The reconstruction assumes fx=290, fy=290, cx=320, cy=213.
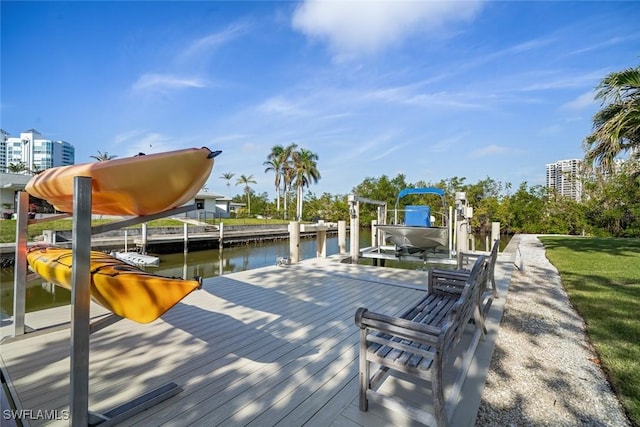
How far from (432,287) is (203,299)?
307cm

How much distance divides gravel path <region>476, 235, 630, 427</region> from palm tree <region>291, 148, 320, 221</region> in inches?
1239

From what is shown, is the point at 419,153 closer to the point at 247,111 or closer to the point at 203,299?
the point at 247,111

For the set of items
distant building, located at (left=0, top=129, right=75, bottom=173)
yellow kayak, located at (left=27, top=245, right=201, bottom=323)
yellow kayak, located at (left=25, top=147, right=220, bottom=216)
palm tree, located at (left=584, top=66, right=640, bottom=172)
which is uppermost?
distant building, located at (left=0, top=129, right=75, bottom=173)

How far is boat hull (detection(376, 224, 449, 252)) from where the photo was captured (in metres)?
7.42

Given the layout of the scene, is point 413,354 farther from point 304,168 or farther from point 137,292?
point 304,168

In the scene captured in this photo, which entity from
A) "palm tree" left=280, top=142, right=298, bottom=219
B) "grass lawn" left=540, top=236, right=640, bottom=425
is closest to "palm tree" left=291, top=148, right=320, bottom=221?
"palm tree" left=280, top=142, right=298, bottom=219

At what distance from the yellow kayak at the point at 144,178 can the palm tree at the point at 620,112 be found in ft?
30.6

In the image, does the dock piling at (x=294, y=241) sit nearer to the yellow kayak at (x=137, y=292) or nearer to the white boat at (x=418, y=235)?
the white boat at (x=418, y=235)

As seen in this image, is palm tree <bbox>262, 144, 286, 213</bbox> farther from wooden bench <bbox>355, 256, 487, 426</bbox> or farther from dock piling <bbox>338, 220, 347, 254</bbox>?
wooden bench <bbox>355, 256, 487, 426</bbox>

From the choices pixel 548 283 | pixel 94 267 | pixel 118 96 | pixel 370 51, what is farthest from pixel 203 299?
pixel 370 51

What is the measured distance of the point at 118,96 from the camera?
9453mm

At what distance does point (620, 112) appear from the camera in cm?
714

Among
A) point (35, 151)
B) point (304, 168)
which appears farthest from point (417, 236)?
point (35, 151)

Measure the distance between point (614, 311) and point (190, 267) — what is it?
42.2 ft
